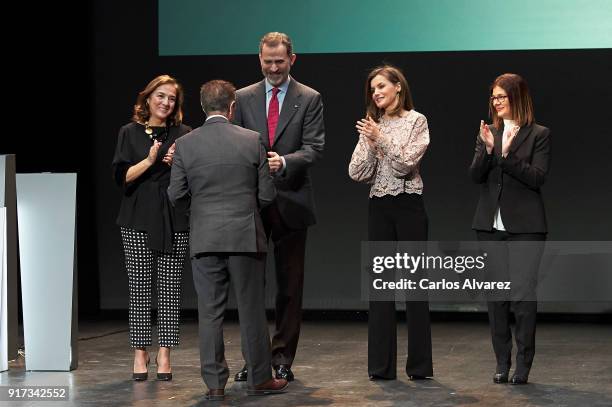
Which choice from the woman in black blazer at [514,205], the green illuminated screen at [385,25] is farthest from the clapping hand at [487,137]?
the green illuminated screen at [385,25]

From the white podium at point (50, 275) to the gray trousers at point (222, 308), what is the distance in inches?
45.8

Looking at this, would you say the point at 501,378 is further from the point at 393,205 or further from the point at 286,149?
the point at 286,149

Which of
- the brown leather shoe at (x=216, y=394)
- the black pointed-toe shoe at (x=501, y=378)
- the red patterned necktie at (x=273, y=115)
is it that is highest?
the red patterned necktie at (x=273, y=115)

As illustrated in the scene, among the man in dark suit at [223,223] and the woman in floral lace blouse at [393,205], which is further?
the woman in floral lace blouse at [393,205]

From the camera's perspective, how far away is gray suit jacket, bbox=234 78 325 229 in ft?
16.3

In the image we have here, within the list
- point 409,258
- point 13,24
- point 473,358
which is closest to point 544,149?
point 409,258

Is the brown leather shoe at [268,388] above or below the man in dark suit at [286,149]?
below

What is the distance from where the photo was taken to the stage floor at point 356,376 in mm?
4523

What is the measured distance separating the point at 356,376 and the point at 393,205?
2.85 ft

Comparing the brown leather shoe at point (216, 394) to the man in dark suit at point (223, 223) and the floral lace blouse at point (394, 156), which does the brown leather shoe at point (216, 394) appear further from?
the floral lace blouse at point (394, 156)

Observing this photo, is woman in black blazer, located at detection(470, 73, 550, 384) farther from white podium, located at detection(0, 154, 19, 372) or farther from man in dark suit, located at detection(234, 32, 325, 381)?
white podium, located at detection(0, 154, 19, 372)

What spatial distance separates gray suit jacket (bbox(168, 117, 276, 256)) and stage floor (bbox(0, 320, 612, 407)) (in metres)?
0.70

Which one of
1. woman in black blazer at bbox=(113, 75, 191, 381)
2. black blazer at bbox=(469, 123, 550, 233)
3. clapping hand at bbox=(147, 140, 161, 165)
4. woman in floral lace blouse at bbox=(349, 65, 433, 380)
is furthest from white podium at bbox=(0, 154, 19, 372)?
black blazer at bbox=(469, 123, 550, 233)

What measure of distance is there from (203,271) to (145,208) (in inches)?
27.2
